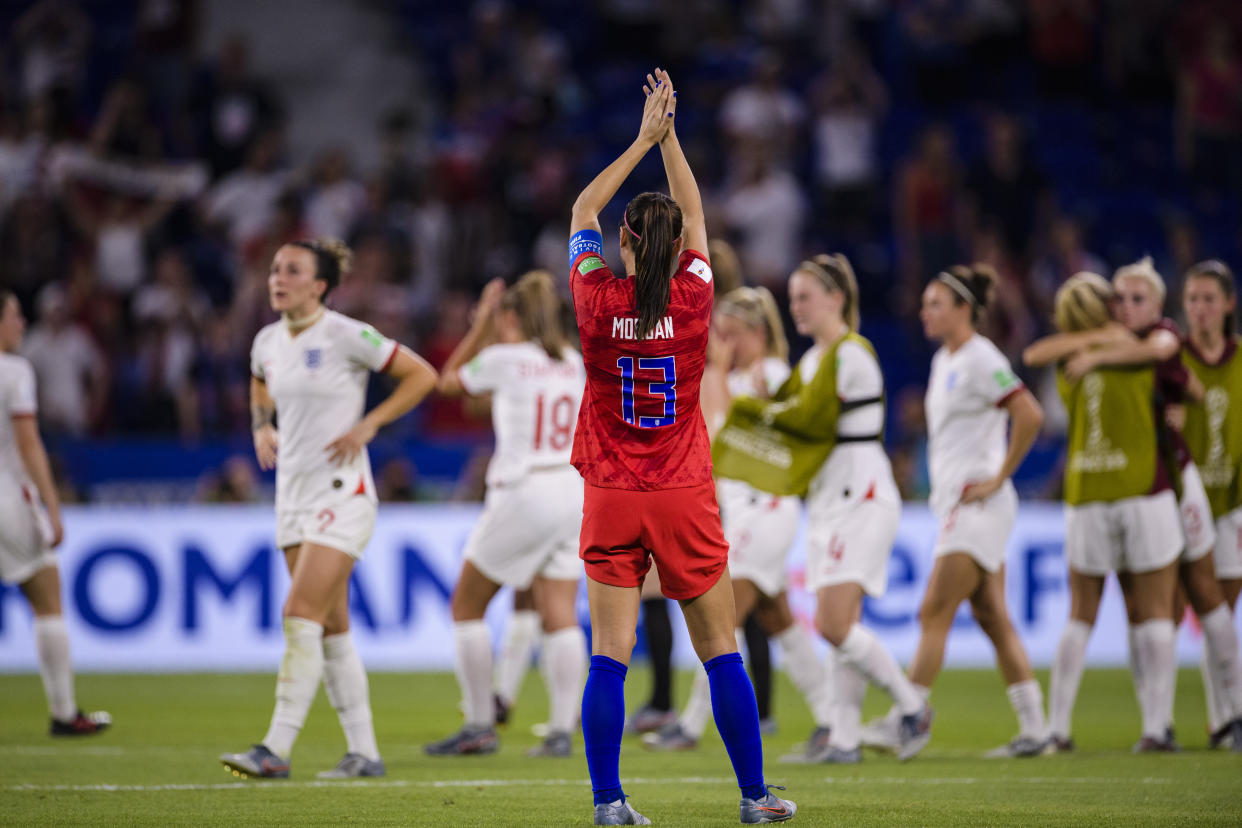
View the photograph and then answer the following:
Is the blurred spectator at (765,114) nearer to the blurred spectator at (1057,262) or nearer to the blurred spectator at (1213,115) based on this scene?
the blurred spectator at (1057,262)

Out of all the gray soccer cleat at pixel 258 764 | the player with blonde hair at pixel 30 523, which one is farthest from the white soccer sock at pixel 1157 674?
the player with blonde hair at pixel 30 523

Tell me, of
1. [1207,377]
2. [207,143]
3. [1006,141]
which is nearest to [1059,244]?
[1006,141]

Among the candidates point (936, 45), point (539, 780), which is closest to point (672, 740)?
point (539, 780)

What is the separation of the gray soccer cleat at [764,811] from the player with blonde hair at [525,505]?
3.01 metres

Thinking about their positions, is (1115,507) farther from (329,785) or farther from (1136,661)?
(329,785)

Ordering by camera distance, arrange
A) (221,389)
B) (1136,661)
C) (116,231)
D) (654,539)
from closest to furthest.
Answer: (654,539) < (1136,661) < (221,389) < (116,231)

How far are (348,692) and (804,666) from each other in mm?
2938

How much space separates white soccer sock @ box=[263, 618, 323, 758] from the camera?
7723 millimetres

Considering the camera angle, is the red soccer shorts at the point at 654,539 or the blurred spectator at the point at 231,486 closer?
the red soccer shorts at the point at 654,539

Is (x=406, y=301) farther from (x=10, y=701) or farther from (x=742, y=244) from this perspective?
(x=10, y=701)

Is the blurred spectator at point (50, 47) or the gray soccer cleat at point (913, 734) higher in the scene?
the blurred spectator at point (50, 47)

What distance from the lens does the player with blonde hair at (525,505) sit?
365 inches

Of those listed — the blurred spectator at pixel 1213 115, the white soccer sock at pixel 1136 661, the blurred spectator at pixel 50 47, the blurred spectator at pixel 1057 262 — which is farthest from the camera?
the blurred spectator at pixel 1213 115

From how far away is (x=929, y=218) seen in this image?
18.5 m
